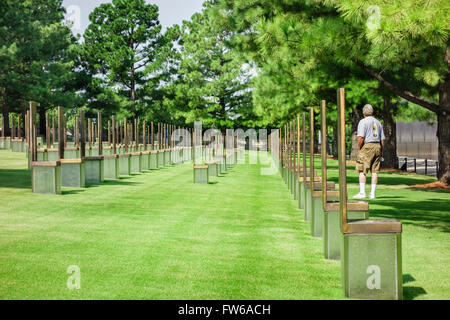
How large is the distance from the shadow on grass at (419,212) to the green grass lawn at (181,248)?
0.02m

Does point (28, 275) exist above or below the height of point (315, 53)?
below

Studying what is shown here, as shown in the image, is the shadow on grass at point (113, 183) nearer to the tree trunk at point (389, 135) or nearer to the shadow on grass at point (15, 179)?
the shadow on grass at point (15, 179)

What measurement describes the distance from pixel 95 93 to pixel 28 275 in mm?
49257

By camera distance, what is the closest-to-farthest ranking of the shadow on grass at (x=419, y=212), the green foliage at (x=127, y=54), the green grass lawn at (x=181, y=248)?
1. the green grass lawn at (x=181, y=248)
2. the shadow on grass at (x=419, y=212)
3. the green foliage at (x=127, y=54)

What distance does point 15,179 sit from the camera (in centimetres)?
1593

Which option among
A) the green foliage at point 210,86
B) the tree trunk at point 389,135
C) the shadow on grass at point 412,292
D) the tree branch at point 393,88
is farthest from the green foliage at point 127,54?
the shadow on grass at point 412,292

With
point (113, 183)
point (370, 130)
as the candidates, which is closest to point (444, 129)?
point (370, 130)

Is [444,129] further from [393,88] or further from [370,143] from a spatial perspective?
[370,143]

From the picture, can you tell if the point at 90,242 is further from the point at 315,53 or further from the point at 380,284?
the point at 315,53

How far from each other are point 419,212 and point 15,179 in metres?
11.2

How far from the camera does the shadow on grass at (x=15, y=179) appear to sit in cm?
1435

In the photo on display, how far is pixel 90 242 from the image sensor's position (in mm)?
7504

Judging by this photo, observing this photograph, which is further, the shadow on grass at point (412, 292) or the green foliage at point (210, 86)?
the green foliage at point (210, 86)
